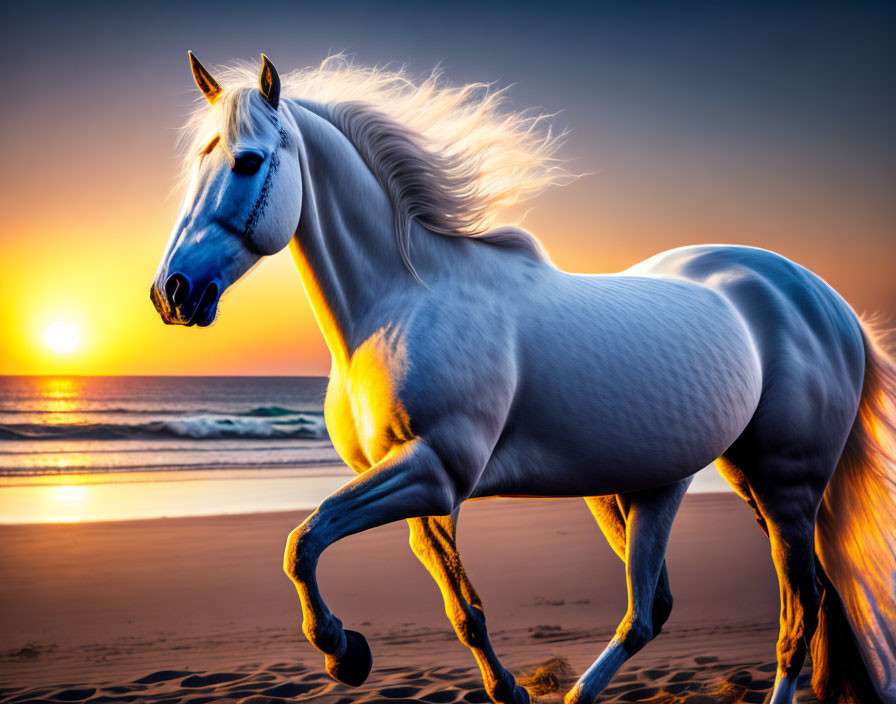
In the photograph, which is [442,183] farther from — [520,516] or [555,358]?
[520,516]

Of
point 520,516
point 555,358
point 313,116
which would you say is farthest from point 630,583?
point 520,516

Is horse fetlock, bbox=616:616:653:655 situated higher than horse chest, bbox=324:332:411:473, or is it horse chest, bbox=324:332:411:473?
horse chest, bbox=324:332:411:473

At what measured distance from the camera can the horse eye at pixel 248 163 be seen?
63.0 inches

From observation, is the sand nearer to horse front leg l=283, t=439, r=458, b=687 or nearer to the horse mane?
horse front leg l=283, t=439, r=458, b=687

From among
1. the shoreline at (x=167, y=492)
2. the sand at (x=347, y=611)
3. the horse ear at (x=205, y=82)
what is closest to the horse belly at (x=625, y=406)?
the horse ear at (x=205, y=82)

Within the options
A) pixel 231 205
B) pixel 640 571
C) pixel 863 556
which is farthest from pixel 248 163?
pixel 863 556

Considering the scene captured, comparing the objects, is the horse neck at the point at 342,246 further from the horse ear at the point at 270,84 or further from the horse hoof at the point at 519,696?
the horse hoof at the point at 519,696

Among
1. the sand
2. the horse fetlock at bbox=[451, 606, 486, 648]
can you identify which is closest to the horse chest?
the horse fetlock at bbox=[451, 606, 486, 648]

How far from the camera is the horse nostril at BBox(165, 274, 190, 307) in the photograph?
1509 mm

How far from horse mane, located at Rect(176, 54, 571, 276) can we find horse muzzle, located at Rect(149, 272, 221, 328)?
1.29ft

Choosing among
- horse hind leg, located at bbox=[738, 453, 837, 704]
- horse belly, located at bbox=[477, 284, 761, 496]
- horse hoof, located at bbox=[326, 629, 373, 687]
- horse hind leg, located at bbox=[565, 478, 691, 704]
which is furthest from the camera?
horse hind leg, located at bbox=[738, 453, 837, 704]

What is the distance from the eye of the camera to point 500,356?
1.78 metres

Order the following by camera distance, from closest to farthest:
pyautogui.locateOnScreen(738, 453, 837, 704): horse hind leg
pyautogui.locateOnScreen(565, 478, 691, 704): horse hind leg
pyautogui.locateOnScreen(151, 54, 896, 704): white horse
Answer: pyautogui.locateOnScreen(151, 54, 896, 704): white horse
pyautogui.locateOnScreen(565, 478, 691, 704): horse hind leg
pyautogui.locateOnScreen(738, 453, 837, 704): horse hind leg

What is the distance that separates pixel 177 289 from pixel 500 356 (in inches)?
29.1
